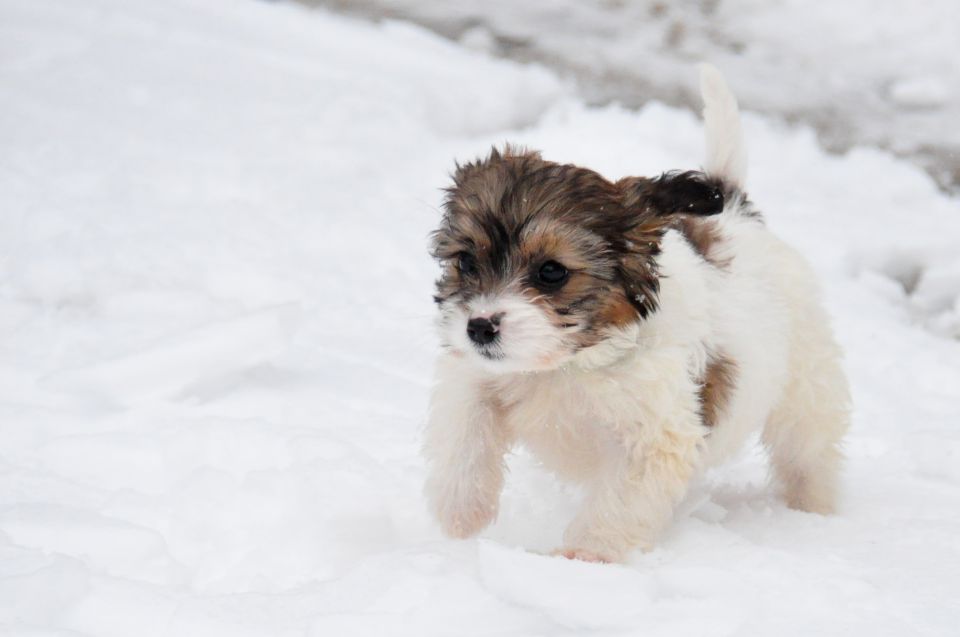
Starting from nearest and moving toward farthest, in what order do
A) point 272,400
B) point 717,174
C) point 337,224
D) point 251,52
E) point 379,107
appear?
point 717,174
point 272,400
point 337,224
point 379,107
point 251,52

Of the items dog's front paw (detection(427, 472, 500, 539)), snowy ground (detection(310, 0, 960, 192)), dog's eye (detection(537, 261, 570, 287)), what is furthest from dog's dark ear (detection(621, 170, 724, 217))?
snowy ground (detection(310, 0, 960, 192))

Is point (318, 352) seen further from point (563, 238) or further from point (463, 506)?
point (563, 238)

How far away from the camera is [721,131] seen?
13.2 ft

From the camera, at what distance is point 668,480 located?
3299 mm

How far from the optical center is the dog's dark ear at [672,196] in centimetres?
336

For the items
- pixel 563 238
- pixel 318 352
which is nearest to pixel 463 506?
pixel 563 238

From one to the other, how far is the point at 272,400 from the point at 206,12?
5.27m

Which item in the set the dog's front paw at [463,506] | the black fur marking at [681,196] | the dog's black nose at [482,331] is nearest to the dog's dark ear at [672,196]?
the black fur marking at [681,196]

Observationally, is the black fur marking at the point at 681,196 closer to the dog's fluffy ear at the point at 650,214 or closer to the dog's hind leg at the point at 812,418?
the dog's fluffy ear at the point at 650,214

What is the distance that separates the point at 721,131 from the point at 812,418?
1.07m

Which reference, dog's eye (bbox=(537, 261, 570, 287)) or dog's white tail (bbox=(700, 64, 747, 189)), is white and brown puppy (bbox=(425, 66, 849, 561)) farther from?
dog's white tail (bbox=(700, 64, 747, 189))

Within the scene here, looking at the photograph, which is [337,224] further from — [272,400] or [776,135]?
[776,135]

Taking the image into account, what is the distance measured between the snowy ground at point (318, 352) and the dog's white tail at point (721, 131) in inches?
45.3

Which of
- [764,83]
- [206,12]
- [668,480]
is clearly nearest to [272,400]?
[668,480]
